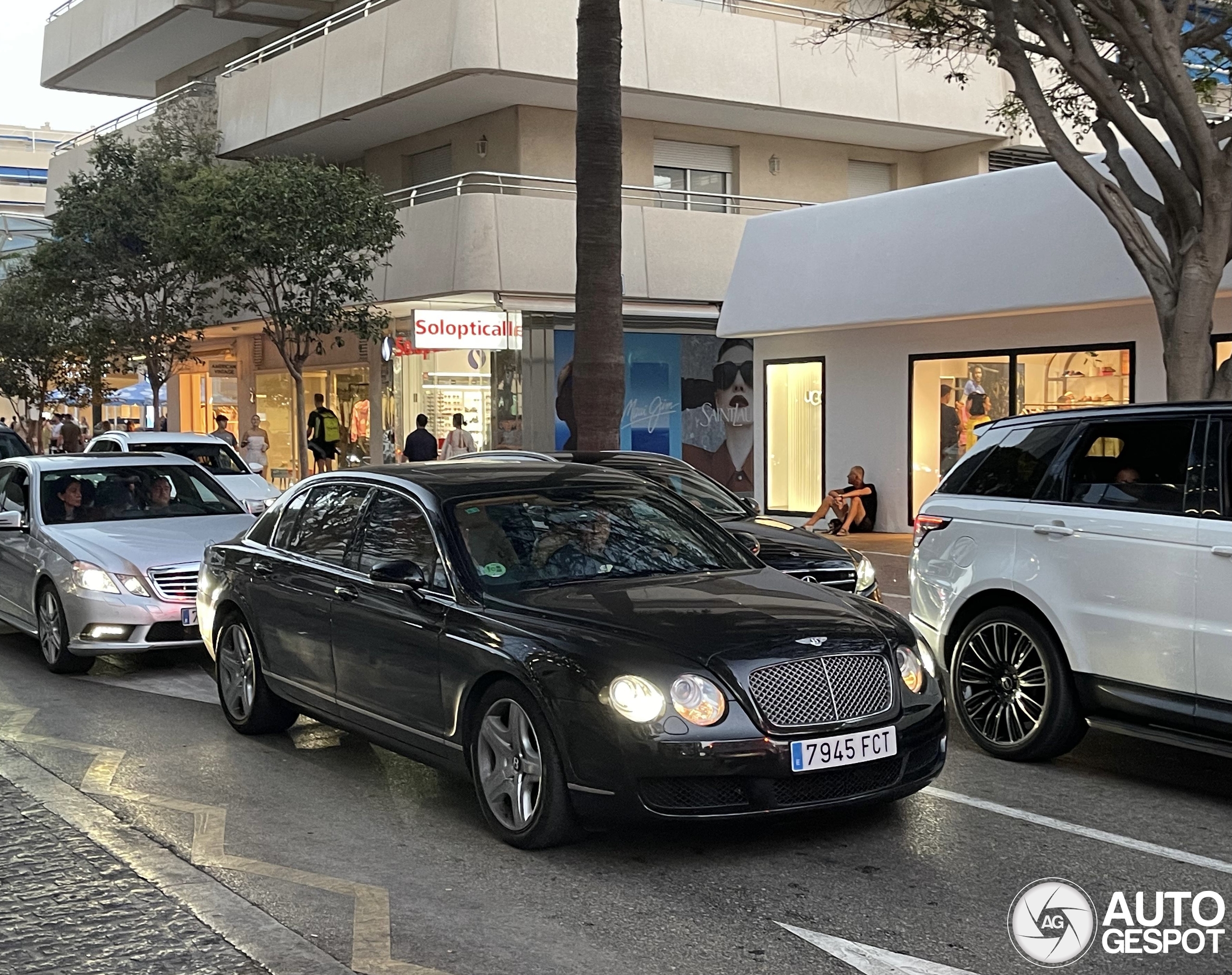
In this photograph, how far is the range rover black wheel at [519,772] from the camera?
221 inches

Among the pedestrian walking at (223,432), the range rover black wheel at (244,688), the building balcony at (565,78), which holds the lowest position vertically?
the range rover black wheel at (244,688)

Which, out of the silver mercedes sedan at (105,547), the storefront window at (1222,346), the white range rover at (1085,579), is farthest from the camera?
the storefront window at (1222,346)

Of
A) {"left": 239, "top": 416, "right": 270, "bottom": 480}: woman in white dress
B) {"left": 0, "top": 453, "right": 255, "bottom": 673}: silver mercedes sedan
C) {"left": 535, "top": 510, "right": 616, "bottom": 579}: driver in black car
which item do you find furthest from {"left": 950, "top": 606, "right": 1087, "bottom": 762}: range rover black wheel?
{"left": 239, "top": 416, "right": 270, "bottom": 480}: woman in white dress

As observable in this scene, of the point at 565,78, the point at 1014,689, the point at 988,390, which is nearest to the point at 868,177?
the point at 565,78

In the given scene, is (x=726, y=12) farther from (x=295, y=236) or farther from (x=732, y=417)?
(x=295, y=236)

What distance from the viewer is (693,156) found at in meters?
28.2

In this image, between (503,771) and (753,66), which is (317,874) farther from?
(753,66)

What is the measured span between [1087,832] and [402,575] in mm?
3097

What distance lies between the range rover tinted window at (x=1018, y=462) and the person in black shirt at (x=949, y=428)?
39.5ft

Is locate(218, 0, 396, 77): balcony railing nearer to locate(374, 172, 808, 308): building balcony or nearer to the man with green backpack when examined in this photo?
locate(374, 172, 808, 308): building balcony

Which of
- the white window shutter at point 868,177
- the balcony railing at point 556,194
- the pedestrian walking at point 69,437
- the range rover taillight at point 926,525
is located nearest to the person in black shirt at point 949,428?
the balcony railing at point 556,194

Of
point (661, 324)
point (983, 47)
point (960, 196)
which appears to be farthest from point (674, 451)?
point (960, 196)

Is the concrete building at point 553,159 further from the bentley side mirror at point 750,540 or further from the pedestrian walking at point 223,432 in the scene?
the bentley side mirror at point 750,540

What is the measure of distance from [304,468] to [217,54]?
1721cm
